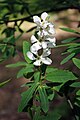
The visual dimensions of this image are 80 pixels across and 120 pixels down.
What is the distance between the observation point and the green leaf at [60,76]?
1266mm

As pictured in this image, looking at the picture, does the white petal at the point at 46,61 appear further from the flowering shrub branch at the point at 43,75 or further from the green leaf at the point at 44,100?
the green leaf at the point at 44,100

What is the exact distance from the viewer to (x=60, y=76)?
1.28 meters

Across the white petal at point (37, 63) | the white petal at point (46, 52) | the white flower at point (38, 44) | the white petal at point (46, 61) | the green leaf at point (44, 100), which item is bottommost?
the green leaf at point (44, 100)

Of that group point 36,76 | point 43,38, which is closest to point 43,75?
point 36,76

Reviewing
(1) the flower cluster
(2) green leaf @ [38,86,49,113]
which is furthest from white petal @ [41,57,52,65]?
(2) green leaf @ [38,86,49,113]

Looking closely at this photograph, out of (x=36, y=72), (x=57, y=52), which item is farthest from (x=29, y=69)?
(x=57, y=52)

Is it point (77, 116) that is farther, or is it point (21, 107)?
point (77, 116)

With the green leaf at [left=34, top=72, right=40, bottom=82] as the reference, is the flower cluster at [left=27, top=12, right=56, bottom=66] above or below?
above

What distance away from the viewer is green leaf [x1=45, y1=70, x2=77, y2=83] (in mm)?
1266

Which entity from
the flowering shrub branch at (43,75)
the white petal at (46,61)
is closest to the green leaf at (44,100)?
the flowering shrub branch at (43,75)

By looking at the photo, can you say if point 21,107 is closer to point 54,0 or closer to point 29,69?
point 29,69

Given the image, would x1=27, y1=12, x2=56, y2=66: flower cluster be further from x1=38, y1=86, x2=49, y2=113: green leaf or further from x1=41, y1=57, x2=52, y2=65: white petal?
x1=38, y1=86, x2=49, y2=113: green leaf

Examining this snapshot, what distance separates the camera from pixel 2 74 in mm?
5316

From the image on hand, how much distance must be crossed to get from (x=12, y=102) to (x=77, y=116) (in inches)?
132
